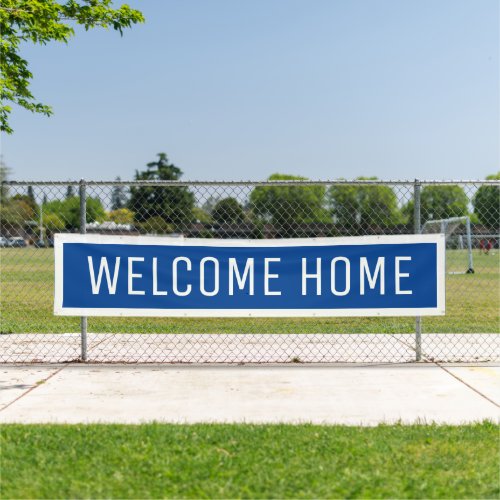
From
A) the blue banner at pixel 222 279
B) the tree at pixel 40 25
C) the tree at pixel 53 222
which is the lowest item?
the blue banner at pixel 222 279

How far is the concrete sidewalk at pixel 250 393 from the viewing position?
512 centimetres

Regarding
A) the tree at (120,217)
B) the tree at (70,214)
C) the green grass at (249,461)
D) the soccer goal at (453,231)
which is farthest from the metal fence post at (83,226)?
the soccer goal at (453,231)

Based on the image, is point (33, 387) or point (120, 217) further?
point (120, 217)

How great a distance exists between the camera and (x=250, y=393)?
584 centimetres

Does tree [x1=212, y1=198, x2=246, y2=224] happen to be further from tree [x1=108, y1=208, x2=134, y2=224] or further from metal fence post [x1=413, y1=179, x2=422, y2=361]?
metal fence post [x1=413, y1=179, x2=422, y2=361]

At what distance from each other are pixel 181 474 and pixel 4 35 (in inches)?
319

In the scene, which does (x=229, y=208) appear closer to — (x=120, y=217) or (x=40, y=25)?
(x=120, y=217)

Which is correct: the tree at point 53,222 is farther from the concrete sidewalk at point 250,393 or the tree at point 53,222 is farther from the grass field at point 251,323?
the concrete sidewalk at point 250,393

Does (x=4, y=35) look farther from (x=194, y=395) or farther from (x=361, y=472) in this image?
(x=361, y=472)

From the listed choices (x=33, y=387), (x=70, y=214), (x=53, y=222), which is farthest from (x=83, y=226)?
(x=70, y=214)

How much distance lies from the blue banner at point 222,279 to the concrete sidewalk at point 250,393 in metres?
0.60

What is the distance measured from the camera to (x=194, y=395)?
18.9 ft

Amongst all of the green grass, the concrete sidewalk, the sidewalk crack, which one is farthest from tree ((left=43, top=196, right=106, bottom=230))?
the green grass

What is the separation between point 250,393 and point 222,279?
1519 millimetres
